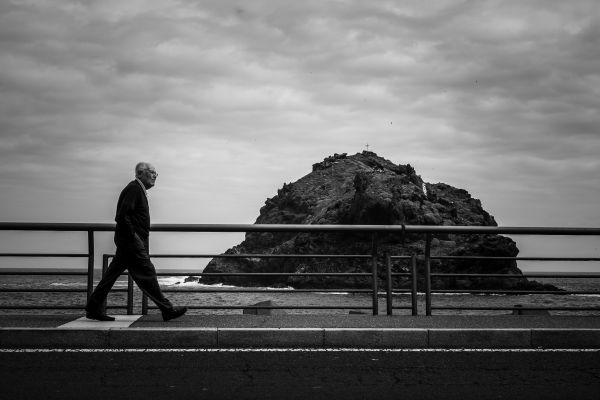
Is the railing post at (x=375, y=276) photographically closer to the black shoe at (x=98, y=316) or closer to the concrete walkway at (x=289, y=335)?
the concrete walkway at (x=289, y=335)

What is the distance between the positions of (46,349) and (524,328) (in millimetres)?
5071

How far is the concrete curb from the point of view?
6.90 meters

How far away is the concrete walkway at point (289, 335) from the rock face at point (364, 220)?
186 feet

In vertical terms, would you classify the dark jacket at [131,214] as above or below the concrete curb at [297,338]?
above

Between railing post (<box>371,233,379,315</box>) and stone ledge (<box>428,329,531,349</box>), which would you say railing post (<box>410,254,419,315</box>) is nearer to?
railing post (<box>371,233,379,315</box>)

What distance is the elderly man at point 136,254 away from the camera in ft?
24.7

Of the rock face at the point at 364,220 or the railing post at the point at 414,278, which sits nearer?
the railing post at the point at 414,278

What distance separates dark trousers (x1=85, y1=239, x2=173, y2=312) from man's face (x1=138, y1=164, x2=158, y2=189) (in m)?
0.69

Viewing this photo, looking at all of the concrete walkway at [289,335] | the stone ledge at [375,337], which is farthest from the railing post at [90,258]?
the stone ledge at [375,337]
